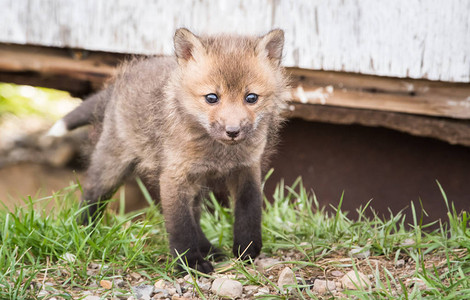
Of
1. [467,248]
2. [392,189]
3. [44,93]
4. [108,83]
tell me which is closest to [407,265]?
[467,248]

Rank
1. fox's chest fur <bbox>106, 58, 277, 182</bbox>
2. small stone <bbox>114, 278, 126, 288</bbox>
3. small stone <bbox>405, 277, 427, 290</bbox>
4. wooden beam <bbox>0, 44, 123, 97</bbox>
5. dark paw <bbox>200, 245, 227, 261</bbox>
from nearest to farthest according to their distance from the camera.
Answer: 1. small stone <bbox>405, 277, 427, 290</bbox>
2. small stone <bbox>114, 278, 126, 288</bbox>
3. fox's chest fur <bbox>106, 58, 277, 182</bbox>
4. dark paw <bbox>200, 245, 227, 261</bbox>
5. wooden beam <bbox>0, 44, 123, 97</bbox>

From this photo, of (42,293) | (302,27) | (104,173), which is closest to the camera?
(42,293)

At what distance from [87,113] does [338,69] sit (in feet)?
6.02

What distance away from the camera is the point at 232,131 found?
2.60m

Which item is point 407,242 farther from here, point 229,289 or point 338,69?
point 338,69

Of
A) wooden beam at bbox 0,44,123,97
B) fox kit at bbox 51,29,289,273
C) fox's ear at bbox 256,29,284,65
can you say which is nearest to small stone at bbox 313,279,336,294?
fox kit at bbox 51,29,289,273

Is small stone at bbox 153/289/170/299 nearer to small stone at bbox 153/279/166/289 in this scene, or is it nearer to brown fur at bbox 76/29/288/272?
small stone at bbox 153/279/166/289

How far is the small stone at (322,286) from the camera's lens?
2617 millimetres

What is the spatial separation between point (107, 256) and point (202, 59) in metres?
1.16

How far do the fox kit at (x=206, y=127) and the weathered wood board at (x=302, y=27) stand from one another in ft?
2.79

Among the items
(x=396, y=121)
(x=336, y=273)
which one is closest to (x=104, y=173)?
(x=336, y=273)

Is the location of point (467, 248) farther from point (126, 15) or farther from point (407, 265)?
point (126, 15)

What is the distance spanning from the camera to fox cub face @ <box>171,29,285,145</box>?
269 cm

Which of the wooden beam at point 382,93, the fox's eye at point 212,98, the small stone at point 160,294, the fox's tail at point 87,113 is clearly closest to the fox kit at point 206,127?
the fox's eye at point 212,98
